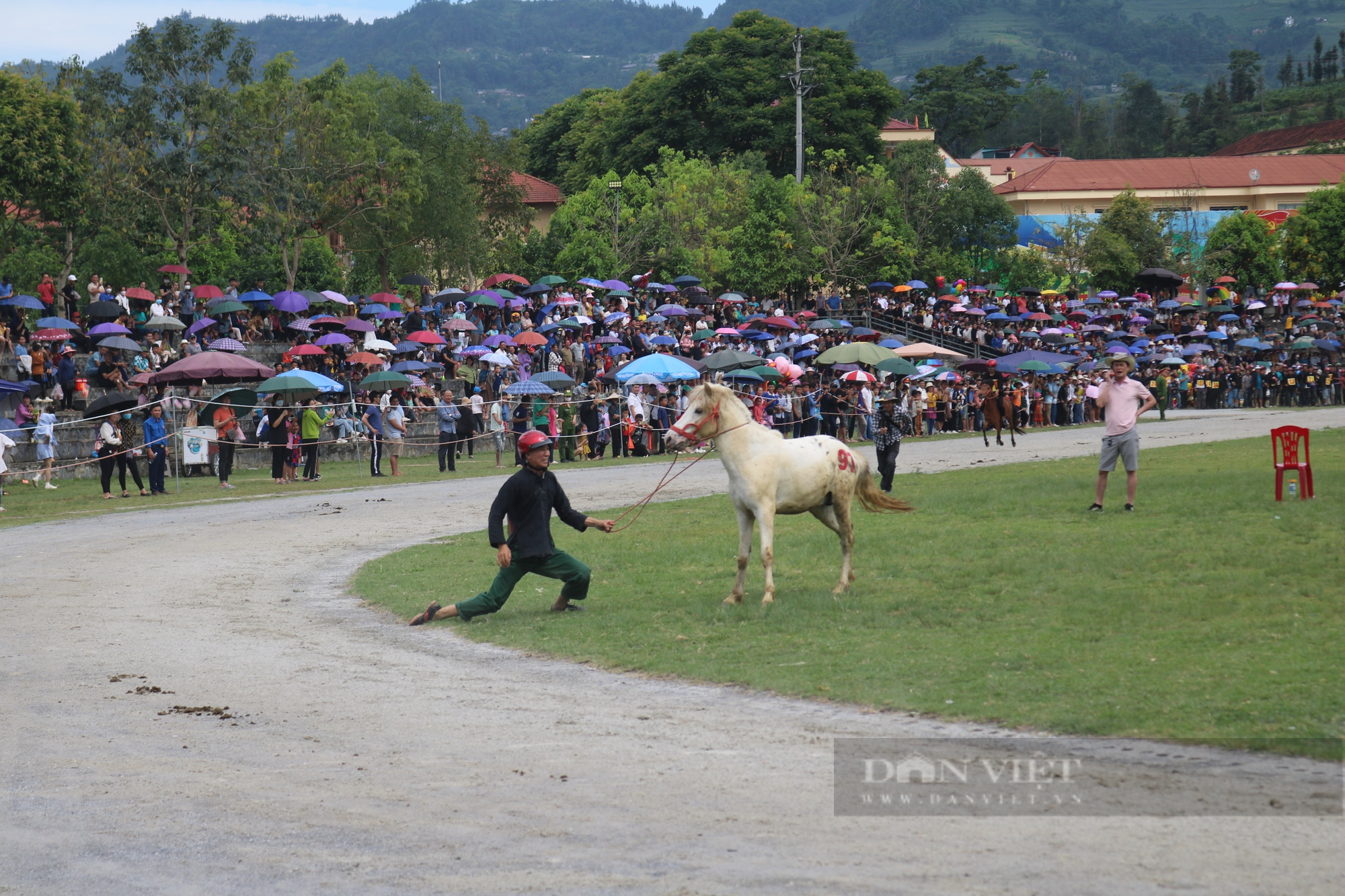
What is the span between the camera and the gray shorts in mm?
17062

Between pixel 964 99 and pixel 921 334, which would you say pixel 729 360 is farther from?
pixel 964 99

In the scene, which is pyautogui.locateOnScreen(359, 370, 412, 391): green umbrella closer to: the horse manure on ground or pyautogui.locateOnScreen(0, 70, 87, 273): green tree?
pyautogui.locateOnScreen(0, 70, 87, 273): green tree

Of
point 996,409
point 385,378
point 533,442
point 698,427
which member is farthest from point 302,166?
point 698,427

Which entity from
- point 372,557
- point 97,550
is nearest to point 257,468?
point 97,550

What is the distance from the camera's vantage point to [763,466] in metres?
12.8

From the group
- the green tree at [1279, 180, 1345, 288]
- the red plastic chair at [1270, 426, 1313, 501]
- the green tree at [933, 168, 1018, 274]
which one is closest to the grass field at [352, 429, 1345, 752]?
the red plastic chair at [1270, 426, 1313, 501]

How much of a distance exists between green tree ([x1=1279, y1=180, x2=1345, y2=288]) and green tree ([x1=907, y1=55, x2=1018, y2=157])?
233 feet

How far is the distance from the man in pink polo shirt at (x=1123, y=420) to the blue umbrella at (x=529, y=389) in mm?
18139

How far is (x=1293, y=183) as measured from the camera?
108 m

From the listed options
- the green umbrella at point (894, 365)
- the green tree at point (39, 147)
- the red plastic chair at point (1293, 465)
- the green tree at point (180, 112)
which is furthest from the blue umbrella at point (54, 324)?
the red plastic chair at point (1293, 465)

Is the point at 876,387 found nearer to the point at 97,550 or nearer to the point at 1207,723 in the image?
the point at 97,550

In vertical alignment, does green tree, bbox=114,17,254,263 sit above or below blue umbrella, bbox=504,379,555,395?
above

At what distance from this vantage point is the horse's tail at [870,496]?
13539 millimetres

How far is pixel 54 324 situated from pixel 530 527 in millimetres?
26628
